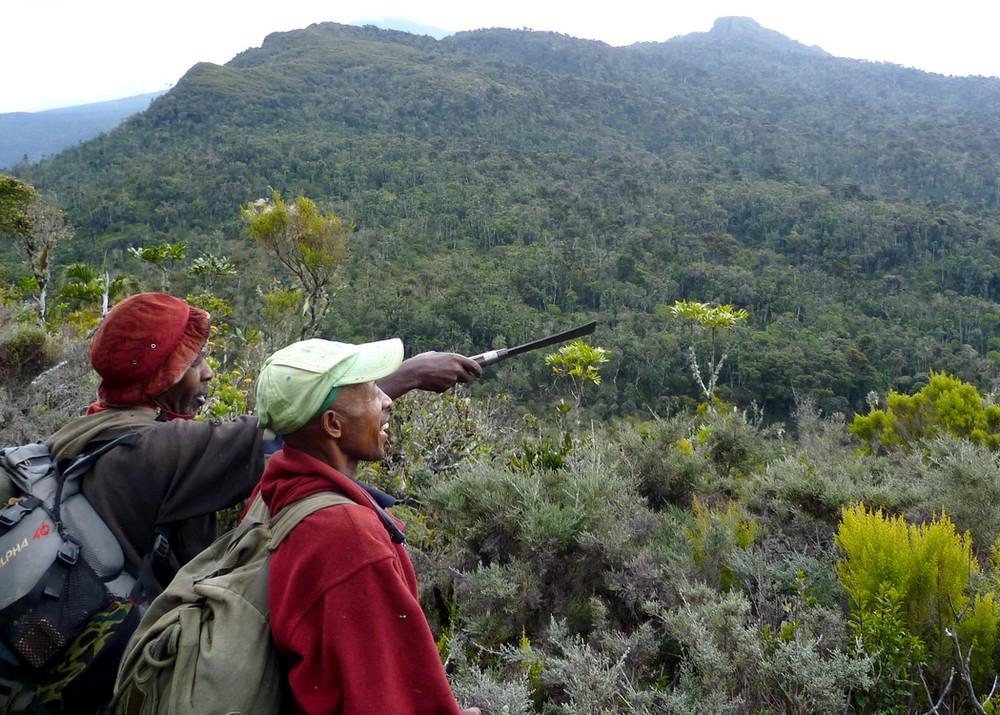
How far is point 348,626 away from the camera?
3.64 feet

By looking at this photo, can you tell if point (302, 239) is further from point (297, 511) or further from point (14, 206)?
point (297, 511)

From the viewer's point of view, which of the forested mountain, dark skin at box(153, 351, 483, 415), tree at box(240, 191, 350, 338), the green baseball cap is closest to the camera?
the green baseball cap

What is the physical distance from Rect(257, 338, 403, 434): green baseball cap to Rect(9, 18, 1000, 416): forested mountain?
106ft

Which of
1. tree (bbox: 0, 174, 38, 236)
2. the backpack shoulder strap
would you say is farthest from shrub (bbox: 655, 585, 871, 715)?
tree (bbox: 0, 174, 38, 236)

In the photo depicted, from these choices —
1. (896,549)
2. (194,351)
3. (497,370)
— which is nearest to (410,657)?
(194,351)

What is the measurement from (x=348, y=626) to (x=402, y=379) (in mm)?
976

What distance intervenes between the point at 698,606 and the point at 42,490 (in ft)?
7.36

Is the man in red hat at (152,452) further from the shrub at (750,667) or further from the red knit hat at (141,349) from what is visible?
the shrub at (750,667)

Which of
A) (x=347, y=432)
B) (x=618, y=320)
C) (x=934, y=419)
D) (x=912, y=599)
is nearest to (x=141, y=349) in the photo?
(x=347, y=432)

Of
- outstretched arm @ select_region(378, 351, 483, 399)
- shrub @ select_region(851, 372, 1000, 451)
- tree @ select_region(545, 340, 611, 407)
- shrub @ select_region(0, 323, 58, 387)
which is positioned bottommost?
shrub @ select_region(851, 372, 1000, 451)

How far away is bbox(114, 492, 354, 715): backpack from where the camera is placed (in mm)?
1113

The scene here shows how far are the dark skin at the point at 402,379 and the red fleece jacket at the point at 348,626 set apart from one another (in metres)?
0.82

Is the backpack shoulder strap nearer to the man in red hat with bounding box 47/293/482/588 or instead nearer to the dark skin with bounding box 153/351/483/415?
the man in red hat with bounding box 47/293/482/588

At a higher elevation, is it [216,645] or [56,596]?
[216,645]
